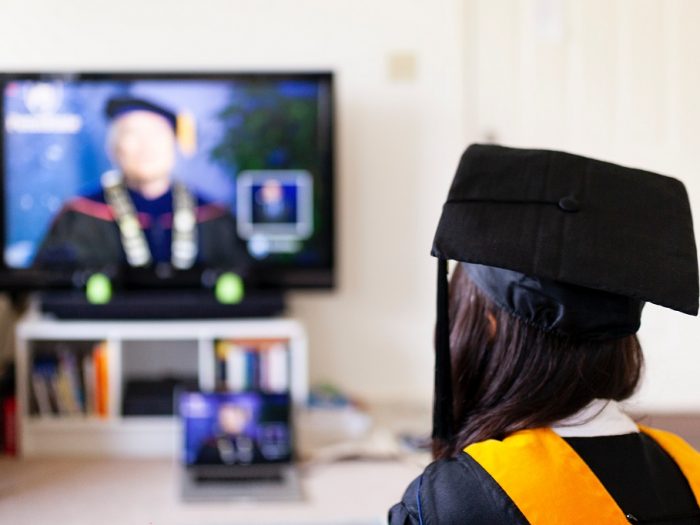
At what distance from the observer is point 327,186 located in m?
3.26

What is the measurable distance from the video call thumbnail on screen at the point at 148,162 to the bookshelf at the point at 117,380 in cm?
30

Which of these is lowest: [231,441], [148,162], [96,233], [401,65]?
[231,441]

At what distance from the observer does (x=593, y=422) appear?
4.23ft

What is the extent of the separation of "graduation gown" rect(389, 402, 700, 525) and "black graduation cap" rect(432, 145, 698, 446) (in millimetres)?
158

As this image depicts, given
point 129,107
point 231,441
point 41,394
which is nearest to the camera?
point 231,441

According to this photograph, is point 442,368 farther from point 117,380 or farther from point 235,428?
point 117,380

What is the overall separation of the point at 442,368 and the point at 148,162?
2.07 metres

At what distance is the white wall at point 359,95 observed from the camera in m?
3.30

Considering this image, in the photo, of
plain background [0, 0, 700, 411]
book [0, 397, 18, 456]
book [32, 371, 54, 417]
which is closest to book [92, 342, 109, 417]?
book [32, 371, 54, 417]

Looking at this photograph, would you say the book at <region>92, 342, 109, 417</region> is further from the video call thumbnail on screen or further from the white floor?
the video call thumbnail on screen

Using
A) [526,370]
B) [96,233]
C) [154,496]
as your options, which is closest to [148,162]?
[96,233]

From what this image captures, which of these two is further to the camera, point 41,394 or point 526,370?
point 41,394

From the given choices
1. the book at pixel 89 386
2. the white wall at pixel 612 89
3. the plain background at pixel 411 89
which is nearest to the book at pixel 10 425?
the book at pixel 89 386

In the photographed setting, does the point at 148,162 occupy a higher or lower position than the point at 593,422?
higher
